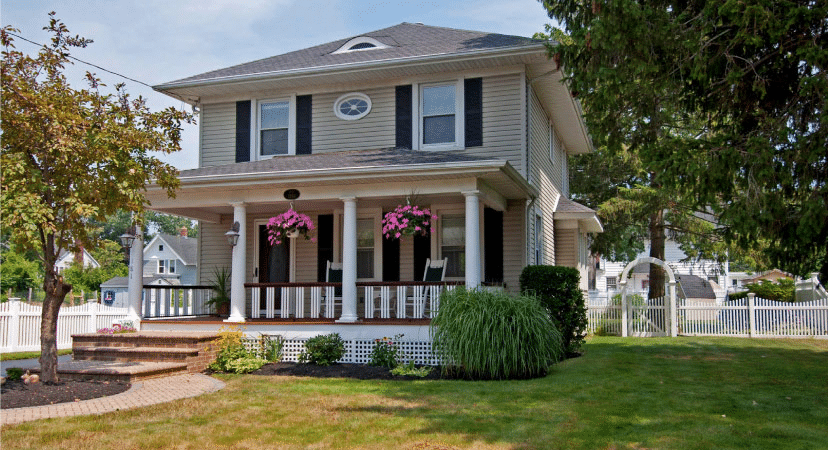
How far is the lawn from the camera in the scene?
18.5 feet

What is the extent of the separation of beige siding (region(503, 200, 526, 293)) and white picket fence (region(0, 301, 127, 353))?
9327 millimetres

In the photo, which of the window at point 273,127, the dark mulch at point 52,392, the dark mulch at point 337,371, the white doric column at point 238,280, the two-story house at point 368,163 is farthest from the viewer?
the window at point 273,127

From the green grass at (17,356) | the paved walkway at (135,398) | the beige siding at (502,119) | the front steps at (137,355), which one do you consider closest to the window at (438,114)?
the beige siding at (502,119)

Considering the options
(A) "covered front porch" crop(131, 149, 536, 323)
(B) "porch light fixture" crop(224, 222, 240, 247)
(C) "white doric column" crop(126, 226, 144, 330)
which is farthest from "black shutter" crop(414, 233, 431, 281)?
(C) "white doric column" crop(126, 226, 144, 330)

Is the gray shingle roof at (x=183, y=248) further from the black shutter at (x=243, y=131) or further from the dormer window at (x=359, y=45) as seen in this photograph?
the dormer window at (x=359, y=45)

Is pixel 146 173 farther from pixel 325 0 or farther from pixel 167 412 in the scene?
pixel 325 0

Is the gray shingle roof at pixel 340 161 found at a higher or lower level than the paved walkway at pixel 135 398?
higher

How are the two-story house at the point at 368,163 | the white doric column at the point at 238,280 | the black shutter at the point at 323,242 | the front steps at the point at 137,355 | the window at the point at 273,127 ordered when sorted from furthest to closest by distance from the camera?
1. the window at the point at 273,127
2. the black shutter at the point at 323,242
3. the white doric column at the point at 238,280
4. the two-story house at the point at 368,163
5. the front steps at the point at 137,355

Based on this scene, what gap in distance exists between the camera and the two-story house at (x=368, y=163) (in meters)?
11.1

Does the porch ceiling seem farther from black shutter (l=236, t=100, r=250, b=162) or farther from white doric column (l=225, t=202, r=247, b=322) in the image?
black shutter (l=236, t=100, r=250, b=162)

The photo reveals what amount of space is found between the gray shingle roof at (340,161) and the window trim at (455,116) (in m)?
0.24

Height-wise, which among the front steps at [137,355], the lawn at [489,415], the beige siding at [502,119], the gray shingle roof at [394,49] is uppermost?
the gray shingle roof at [394,49]

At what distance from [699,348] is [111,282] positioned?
40.6m

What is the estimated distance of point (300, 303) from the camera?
11.5 m
